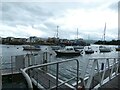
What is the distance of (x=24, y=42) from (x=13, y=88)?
110 meters

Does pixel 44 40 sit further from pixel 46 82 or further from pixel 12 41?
pixel 46 82

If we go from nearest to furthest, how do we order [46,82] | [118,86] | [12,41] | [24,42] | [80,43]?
[118,86] < [46,82] < [80,43] < [24,42] < [12,41]

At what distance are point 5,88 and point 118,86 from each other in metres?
6.74

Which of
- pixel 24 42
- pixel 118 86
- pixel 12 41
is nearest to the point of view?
pixel 118 86

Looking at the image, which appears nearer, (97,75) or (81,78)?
(81,78)

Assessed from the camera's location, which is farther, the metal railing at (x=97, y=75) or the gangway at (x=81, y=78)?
the metal railing at (x=97, y=75)

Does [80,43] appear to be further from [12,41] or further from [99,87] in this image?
[99,87]

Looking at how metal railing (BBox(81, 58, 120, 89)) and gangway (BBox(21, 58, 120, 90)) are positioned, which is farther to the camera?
metal railing (BBox(81, 58, 120, 89))

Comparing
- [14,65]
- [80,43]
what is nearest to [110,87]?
[14,65]

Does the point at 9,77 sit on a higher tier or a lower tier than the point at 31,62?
lower

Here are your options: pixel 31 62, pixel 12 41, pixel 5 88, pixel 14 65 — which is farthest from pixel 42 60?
pixel 12 41

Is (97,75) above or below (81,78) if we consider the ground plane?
below

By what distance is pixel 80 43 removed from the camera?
91.4 m

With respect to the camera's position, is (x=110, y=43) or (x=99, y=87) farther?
(x=110, y=43)
